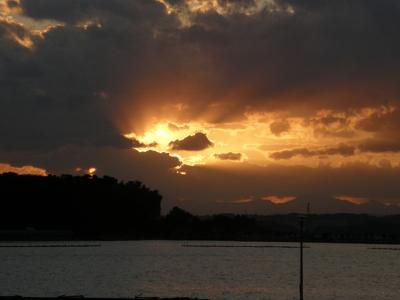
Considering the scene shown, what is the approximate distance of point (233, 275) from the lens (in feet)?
476

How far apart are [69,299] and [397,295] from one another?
60.0m

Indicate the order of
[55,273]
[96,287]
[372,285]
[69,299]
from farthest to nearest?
[55,273] → [372,285] → [96,287] → [69,299]

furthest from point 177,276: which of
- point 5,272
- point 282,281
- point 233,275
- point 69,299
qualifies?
point 69,299

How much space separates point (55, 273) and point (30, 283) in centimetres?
2648

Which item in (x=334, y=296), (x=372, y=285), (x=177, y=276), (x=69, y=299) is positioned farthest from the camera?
(x=177, y=276)

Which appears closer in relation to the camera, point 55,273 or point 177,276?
point 177,276

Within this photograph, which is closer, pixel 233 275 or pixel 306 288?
pixel 306 288

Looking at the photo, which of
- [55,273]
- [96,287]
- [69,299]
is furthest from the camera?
[55,273]

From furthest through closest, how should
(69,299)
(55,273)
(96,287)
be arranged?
(55,273)
(96,287)
(69,299)

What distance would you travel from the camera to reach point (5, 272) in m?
154

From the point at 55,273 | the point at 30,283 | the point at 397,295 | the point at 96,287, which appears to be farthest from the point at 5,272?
the point at 397,295

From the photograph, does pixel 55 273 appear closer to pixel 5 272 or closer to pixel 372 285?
pixel 5 272

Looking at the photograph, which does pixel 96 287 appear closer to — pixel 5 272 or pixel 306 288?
pixel 306 288

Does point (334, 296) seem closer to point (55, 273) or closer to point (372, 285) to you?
point (372, 285)
